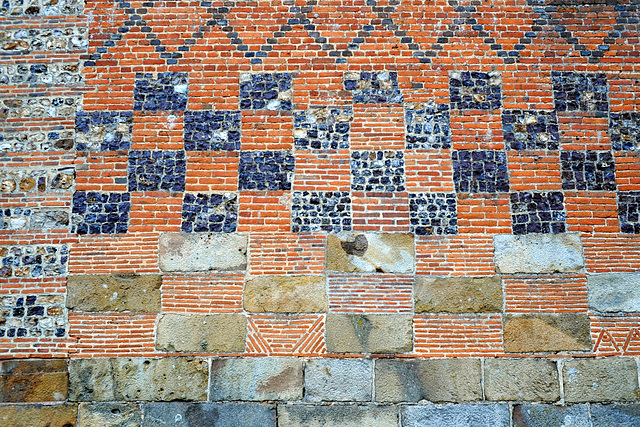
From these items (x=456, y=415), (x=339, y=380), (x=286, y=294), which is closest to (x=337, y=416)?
(x=339, y=380)

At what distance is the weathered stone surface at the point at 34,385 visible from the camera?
4.82 meters

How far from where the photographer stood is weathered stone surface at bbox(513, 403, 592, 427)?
474 cm

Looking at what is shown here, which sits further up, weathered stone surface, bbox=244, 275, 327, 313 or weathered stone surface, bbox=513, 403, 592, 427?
weathered stone surface, bbox=244, 275, 327, 313

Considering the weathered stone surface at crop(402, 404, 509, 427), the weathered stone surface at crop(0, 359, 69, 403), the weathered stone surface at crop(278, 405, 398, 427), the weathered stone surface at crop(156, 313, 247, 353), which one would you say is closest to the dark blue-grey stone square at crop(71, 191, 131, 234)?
the weathered stone surface at crop(156, 313, 247, 353)

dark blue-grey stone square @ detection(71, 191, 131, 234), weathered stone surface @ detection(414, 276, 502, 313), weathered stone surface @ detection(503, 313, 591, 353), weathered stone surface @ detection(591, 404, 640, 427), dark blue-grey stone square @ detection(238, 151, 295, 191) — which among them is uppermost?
dark blue-grey stone square @ detection(238, 151, 295, 191)

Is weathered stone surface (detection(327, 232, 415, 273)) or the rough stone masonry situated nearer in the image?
the rough stone masonry

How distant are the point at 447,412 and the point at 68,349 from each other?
12.1 feet

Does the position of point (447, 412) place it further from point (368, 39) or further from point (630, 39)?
point (630, 39)

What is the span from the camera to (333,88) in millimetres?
5195

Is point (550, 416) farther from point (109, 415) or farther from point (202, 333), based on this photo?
point (109, 415)

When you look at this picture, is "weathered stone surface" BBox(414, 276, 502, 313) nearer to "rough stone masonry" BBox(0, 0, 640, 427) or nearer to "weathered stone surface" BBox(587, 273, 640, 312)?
A: "rough stone masonry" BBox(0, 0, 640, 427)

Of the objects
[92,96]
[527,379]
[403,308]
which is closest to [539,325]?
[527,379]

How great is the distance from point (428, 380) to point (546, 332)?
1.23m

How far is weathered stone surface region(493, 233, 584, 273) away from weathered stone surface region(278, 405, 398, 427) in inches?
70.1
